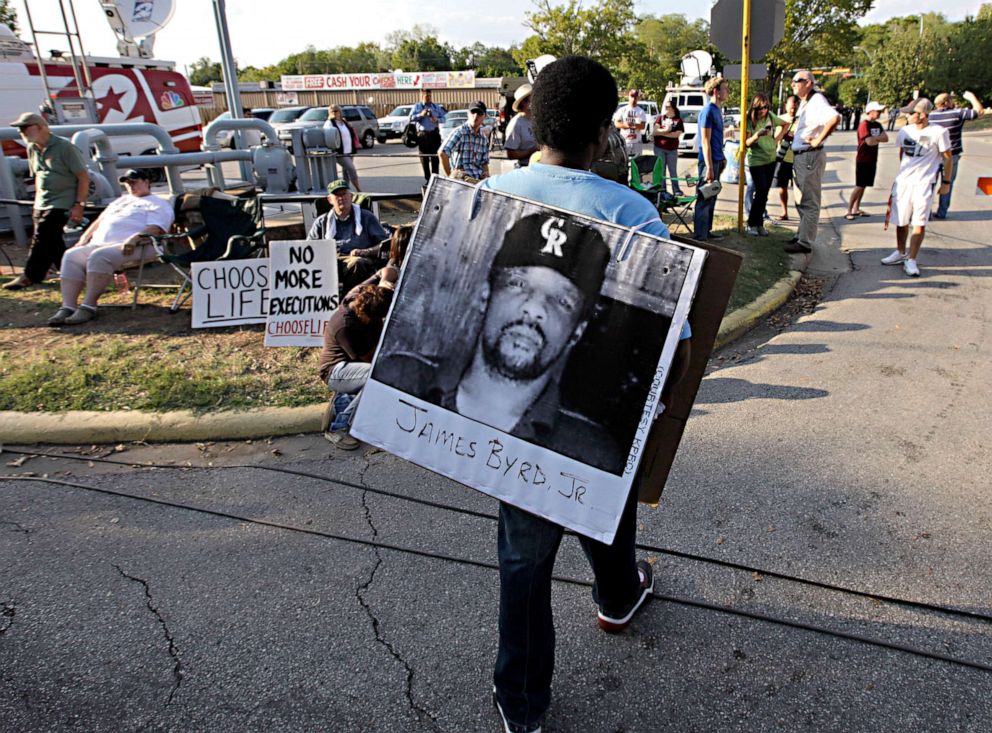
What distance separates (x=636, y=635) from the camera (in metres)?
2.58

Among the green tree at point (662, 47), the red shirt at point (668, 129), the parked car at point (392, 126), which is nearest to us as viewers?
the red shirt at point (668, 129)

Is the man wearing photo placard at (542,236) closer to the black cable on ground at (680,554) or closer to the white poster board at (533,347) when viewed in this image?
the white poster board at (533,347)

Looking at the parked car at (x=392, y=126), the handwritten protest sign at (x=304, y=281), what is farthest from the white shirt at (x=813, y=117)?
the parked car at (x=392, y=126)

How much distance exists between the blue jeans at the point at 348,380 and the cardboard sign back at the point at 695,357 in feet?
7.56

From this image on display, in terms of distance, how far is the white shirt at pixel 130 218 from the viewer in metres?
6.55

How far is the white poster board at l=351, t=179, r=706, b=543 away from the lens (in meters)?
1.76

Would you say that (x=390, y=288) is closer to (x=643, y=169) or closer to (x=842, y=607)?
(x=842, y=607)

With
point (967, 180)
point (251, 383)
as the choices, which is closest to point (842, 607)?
point (251, 383)

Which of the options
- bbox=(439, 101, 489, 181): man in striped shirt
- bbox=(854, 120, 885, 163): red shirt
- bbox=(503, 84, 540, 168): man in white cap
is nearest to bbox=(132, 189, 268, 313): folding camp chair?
bbox=(439, 101, 489, 181): man in striped shirt

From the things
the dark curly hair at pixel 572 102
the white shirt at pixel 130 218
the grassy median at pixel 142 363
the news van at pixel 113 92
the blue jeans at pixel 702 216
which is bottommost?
the grassy median at pixel 142 363

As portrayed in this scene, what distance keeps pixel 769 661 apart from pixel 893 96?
5552 centimetres

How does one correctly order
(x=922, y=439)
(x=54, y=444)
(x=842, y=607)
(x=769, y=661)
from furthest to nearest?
1. (x=54, y=444)
2. (x=922, y=439)
3. (x=842, y=607)
4. (x=769, y=661)

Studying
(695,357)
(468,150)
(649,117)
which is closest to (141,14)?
(468,150)

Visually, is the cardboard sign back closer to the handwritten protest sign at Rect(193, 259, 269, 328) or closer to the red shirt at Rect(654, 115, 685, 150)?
the handwritten protest sign at Rect(193, 259, 269, 328)
